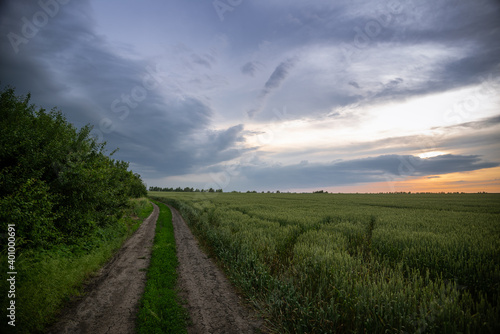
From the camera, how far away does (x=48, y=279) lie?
22.2 feet

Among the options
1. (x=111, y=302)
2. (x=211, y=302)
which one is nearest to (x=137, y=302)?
(x=111, y=302)

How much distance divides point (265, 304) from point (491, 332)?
191 inches

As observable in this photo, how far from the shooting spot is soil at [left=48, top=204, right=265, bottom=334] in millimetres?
5562

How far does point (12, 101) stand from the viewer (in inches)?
473

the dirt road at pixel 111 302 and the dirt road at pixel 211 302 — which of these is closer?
the dirt road at pixel 111 302

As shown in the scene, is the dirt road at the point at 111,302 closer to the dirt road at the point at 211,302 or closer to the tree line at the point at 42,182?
the dirt road at the point at 211,302

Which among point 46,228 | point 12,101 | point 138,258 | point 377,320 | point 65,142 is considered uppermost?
point 12,101

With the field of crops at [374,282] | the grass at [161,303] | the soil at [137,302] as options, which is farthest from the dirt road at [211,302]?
the field of crops at [374,282]

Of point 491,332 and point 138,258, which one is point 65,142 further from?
point 491,332

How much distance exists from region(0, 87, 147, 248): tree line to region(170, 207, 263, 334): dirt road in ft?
18.8

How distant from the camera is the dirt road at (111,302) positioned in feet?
18.0

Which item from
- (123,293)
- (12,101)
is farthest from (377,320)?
(12,101)

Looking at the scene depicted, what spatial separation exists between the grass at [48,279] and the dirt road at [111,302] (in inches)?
15.7

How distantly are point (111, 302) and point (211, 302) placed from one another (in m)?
3.16
